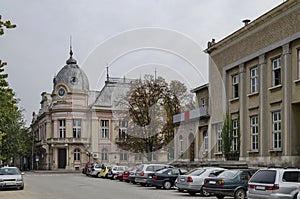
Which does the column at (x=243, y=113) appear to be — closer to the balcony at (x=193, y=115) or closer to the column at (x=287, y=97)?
the column at (x=287, y=97)

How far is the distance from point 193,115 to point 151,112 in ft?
27.3

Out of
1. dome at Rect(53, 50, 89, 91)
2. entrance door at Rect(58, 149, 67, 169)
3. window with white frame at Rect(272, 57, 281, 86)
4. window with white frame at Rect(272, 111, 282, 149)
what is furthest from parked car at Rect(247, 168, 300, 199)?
dome at Rect(53, 50, 89, 91)

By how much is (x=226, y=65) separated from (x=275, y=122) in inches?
335

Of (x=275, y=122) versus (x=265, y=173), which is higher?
(x=275, y=122)

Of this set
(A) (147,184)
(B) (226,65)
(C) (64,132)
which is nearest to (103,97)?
(C) (64,132)

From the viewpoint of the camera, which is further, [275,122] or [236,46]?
[236,46]

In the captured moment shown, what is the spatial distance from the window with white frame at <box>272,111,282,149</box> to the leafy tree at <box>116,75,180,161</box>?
21169 millimetres

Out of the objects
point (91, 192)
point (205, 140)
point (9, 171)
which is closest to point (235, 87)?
point (205, 140)

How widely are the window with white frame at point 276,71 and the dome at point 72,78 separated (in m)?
56.5

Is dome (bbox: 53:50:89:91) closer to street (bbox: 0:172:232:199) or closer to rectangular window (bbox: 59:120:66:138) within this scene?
rectangular window (bbox: 59:120:66:138)

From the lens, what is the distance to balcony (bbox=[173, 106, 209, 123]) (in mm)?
44469

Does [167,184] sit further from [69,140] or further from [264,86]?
[69,140]

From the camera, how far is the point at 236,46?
3838cm

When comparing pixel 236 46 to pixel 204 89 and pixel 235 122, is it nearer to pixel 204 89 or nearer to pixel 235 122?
pixel 235 122
